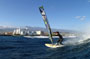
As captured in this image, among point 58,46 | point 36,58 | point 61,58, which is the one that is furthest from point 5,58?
point 58,46

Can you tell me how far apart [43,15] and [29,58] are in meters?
20.3

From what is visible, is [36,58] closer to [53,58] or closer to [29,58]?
[29,58]

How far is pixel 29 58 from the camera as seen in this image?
931 inches

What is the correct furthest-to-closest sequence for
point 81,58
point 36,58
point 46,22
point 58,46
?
point 46,22, point 58,46, point 36,58, point 81,58

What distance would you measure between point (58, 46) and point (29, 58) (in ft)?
46.1

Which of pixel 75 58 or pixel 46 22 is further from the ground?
pixel 46 22

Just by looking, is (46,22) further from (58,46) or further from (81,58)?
(81,58)

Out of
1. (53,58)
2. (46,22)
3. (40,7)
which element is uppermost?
(40,7)

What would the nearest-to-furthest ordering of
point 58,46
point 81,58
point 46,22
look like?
point 81,58
point 58,46
point 46,22

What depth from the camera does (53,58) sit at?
23.4 metres

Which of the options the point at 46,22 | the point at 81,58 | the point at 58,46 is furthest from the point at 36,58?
the point at 46,22

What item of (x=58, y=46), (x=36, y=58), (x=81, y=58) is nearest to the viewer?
(x=81, y=58)

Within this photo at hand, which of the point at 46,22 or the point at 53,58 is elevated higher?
the point at 46,22

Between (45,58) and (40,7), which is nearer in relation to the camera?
(45,58)
